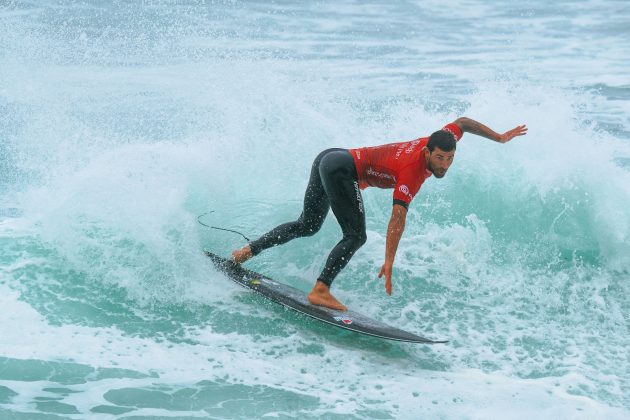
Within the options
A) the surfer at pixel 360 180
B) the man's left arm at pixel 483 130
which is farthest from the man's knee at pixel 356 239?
the man's left arm at pixel 483 130

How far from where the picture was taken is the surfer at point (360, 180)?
16.2ft

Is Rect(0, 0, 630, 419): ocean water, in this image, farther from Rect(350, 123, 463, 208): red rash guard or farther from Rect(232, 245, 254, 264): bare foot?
Rect(350, 123, 463, 208): red rash guard

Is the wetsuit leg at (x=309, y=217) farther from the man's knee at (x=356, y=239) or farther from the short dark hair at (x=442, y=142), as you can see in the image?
the short dark hair at (x=442, y=142)

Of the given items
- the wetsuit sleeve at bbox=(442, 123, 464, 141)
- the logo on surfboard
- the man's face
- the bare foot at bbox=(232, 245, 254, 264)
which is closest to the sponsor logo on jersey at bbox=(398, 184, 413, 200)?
the man's face

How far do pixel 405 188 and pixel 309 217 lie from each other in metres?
1.19

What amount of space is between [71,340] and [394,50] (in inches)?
609

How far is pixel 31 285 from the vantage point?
20.6 ft

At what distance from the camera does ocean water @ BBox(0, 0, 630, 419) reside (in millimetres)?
4746

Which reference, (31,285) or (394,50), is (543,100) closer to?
(31,285)

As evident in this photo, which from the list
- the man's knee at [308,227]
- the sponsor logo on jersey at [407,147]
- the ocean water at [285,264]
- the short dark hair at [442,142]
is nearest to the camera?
the ocean water at [285,264]

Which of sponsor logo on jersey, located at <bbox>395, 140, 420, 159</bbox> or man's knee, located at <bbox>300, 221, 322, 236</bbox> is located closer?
sponsor logo on jersey, located at <bbox>395, 140, 420, 159</bbox>

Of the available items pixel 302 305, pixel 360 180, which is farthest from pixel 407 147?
pixel 302 305

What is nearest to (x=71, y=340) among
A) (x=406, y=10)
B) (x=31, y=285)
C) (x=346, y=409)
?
(x=31, y=285)

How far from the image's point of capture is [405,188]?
496 centimetres
